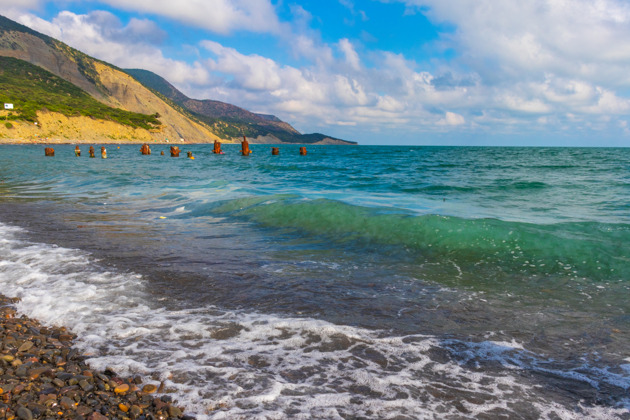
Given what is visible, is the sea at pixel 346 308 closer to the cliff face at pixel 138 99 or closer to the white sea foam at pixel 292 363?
the white sea foam at pixel 292 363

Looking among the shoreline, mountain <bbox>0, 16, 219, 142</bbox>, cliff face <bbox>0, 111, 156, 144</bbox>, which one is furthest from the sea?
mountain <bbox>0, 16, 219, 142</bbox>

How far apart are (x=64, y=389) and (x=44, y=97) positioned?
146 meters

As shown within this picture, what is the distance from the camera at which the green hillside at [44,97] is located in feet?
321

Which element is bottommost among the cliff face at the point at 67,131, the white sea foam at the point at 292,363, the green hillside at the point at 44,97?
the white sea foam at the point at 292,363

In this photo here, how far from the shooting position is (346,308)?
4891 mm

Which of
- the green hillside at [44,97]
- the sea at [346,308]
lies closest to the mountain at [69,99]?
the green hillside at [44,97]

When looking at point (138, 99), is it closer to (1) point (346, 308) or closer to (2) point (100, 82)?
(2) point (100, 82)

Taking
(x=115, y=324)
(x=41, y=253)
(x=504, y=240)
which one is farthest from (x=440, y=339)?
(x=41, y=253)

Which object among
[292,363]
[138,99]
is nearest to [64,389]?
[292,363]

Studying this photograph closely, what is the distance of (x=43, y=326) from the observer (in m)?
4.18

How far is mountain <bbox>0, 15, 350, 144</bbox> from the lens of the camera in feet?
318

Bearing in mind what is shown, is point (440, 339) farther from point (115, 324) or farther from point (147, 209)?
point (147, 209)

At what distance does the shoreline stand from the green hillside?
109948mm

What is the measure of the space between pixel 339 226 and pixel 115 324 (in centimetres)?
662
